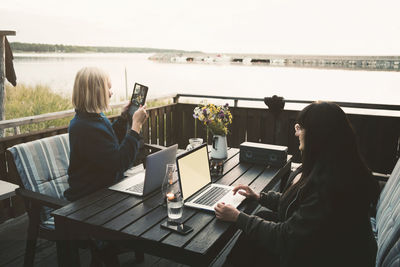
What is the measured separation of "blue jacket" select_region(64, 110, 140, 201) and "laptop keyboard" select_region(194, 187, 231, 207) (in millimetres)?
554

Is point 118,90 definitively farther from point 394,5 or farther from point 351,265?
point 351,265

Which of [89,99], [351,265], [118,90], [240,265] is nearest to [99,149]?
[89,99]

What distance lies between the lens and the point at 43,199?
1.94 metres

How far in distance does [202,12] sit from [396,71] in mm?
4627

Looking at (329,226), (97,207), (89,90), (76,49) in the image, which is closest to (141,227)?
(97,207)

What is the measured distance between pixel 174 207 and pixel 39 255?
168 cm

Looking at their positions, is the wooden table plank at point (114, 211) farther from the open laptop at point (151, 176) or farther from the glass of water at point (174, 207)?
the glass of water at point (174, 207)

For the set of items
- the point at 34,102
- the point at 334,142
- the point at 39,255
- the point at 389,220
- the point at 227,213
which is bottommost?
the point at 39,255

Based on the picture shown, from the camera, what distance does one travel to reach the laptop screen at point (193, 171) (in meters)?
1.81

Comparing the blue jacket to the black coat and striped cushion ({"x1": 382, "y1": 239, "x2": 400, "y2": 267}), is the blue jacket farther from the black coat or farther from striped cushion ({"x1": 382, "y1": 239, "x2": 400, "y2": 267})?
striped cushion ({"x1": 382, "y1": 239, "x2": 400, "y2": 267})

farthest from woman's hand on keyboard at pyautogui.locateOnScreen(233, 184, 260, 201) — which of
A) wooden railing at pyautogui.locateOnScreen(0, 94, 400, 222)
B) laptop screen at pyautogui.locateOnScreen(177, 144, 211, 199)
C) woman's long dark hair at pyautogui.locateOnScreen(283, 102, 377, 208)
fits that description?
wooden railing at pyautogui.locateOnScreen(0, 94, 400, 222)

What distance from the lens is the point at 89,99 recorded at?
212cm

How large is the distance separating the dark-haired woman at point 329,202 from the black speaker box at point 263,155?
108cm

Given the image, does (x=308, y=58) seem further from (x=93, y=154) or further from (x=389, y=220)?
(x=93, y=154)
